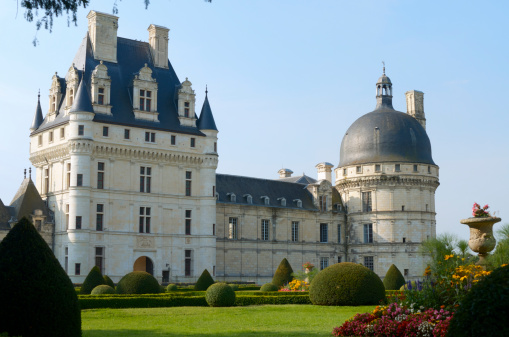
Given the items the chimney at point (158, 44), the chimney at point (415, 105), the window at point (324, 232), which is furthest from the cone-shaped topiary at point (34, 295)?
the chimney at point (415, 105)

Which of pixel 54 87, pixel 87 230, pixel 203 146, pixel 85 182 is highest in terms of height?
pixel 54 87

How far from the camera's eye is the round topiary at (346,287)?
2797 centimetres

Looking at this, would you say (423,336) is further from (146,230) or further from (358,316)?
(146,230)

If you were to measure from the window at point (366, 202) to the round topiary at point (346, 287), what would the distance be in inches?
1299

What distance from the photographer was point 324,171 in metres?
66.6

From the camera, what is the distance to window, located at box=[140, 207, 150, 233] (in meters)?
47.1

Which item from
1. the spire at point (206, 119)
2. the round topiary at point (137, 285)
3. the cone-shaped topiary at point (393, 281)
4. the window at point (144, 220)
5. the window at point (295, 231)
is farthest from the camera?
the window at point (295, 231)

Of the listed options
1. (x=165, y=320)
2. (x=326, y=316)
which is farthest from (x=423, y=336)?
(x=165, y=320)

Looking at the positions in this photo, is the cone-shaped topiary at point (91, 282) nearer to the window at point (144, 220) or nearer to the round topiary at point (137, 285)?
the round topiary at point (137, 285)

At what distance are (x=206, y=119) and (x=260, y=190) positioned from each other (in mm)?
11044

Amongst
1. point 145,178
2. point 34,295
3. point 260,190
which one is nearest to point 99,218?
point 145,178

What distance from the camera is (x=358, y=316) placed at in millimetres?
18156

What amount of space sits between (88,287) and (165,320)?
46.8 feet

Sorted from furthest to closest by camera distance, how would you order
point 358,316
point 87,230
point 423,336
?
point 87,230 → point 358,316 → point 423,336
